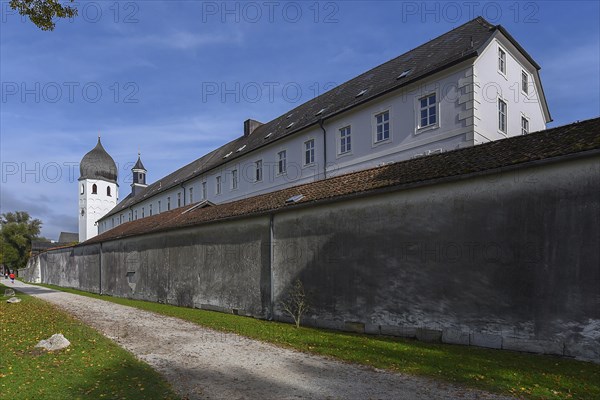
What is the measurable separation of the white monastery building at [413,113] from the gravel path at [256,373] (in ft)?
40.3

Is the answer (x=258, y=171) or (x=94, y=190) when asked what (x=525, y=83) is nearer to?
(x=258, y=171)

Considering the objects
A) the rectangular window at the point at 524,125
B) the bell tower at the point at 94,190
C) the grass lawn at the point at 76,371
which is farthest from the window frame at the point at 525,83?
the bell tower at the point at 94,190

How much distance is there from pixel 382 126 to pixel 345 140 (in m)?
2.72

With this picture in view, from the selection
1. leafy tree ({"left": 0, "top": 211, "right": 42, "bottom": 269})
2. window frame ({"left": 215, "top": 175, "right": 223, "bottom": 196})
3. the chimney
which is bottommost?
leafy tree ({"left": 0, "top": 211, "right": 42, "bottom": 269})

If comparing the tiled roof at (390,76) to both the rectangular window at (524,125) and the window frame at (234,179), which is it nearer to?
the window frame at (234,179)

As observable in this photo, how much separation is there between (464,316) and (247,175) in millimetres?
23946

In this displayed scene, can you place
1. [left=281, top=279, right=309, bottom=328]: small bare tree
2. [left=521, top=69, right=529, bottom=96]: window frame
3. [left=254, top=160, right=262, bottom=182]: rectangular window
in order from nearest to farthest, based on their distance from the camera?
[left=281, top=279, right=309, bottom=328]: small bare tree, [left=521, top=69, right=529, bottom=96]: window frame, [left=254, top=160, right=262, bottom=182]: rectangular window

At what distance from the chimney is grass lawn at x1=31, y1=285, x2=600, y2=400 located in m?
29.3

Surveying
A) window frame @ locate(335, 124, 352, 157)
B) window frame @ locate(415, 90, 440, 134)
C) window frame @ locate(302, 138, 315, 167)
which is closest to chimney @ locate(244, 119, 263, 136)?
window frame @ locate(302, 138, 315, 167)

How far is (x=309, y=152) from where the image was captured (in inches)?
990

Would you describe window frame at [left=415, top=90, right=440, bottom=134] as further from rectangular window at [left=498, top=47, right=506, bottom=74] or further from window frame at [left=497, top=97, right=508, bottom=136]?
rectangular window at [left=498, top=47, right=506, bottom=74]

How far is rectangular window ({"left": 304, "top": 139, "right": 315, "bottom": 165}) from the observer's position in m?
24.8

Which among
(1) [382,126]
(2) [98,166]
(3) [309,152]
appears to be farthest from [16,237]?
(1) [382,126]

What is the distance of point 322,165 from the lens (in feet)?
78.0
